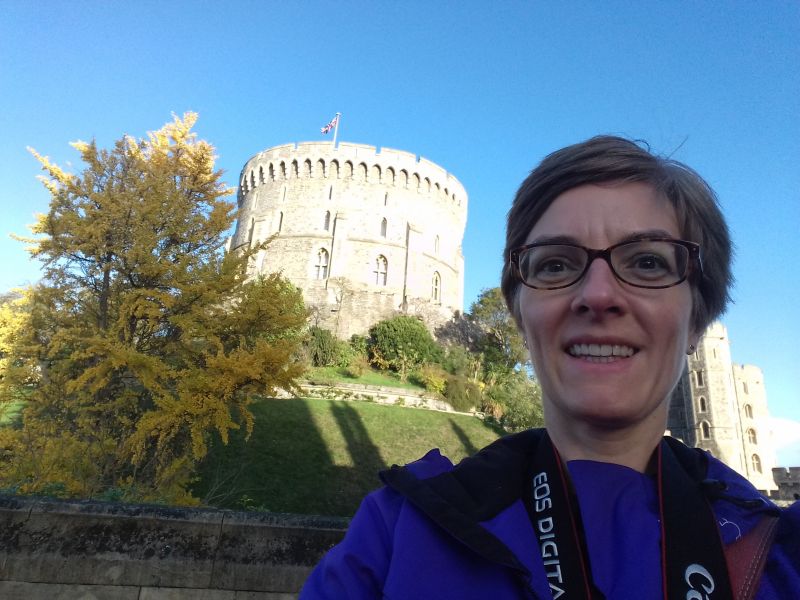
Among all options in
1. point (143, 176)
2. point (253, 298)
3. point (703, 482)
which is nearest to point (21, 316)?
point (143, 176)

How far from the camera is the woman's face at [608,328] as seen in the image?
1.25 meters

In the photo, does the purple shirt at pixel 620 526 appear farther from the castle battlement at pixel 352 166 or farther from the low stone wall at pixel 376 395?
the castle battlement at pixel 352 166

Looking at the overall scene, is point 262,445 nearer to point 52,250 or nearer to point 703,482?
point 52,250

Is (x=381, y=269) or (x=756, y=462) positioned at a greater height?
(x=381, y=269)

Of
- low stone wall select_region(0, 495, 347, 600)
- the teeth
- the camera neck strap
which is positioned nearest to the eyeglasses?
the teeth

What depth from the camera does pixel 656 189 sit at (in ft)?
4.65

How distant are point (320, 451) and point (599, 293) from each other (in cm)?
1326

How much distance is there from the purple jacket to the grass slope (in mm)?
6823

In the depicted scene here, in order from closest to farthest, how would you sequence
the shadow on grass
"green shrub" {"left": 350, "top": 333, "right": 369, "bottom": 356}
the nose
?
the nose
the shadow on grass
"green shrub" {"left": 350, "top": 333, "right": 369, "bottom": 356}

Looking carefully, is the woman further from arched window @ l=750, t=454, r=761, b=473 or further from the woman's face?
arched window @ l=750, t=454, r=761, b=473

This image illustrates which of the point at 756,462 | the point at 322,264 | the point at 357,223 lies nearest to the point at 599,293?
the point at 322,264

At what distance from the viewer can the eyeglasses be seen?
1307 millimetres

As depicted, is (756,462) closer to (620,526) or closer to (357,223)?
(357,223)

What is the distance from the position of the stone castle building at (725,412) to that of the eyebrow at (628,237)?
38.7 meters
